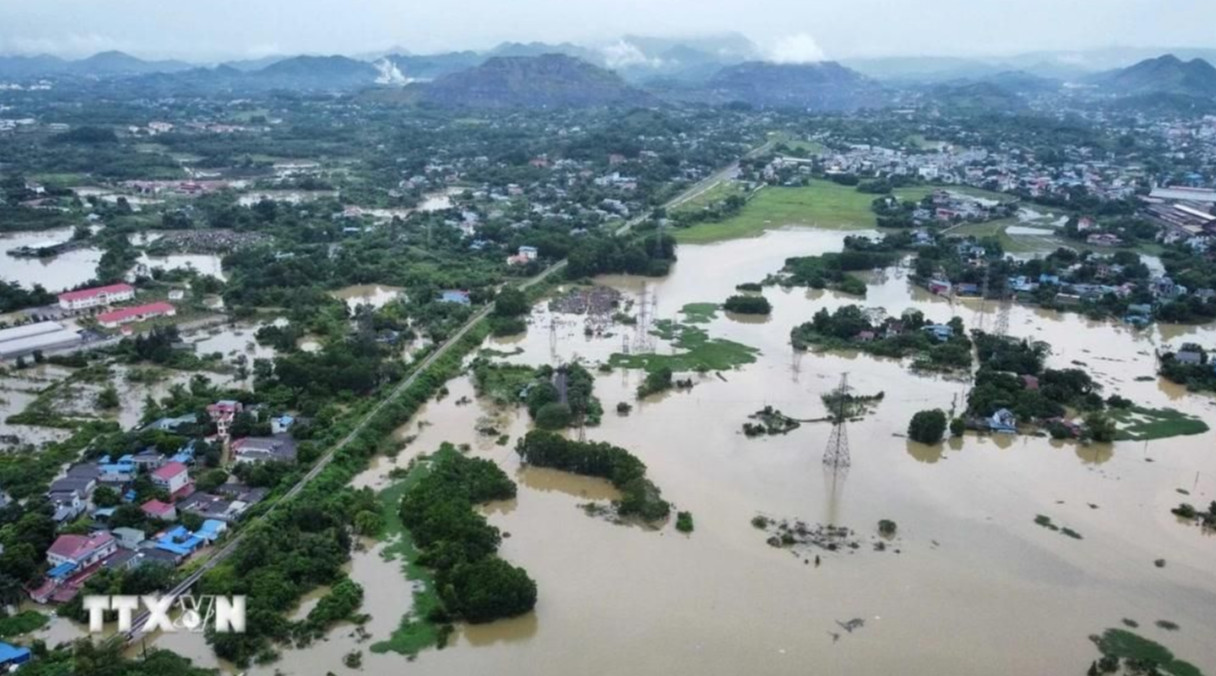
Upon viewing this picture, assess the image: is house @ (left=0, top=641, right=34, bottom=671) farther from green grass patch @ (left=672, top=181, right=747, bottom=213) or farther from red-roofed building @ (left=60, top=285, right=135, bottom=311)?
green grass patch @ (left=672, top=181, right=747, bottom=213)

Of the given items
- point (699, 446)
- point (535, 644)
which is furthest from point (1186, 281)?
point (535, 644)

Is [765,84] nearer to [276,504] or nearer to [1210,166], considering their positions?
[1210,166]

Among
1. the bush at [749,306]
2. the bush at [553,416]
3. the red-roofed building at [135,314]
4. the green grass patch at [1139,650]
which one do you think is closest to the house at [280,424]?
the bush at [553,416]

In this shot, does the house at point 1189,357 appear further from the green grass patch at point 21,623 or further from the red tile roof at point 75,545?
the green grass patch at point 21,623

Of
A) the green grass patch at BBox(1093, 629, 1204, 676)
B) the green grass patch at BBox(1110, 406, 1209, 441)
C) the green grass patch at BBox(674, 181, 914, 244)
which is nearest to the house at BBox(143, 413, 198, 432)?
the green grass patch at BBox(1093, 629, 1204, 676)

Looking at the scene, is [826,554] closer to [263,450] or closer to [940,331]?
[263,450]
